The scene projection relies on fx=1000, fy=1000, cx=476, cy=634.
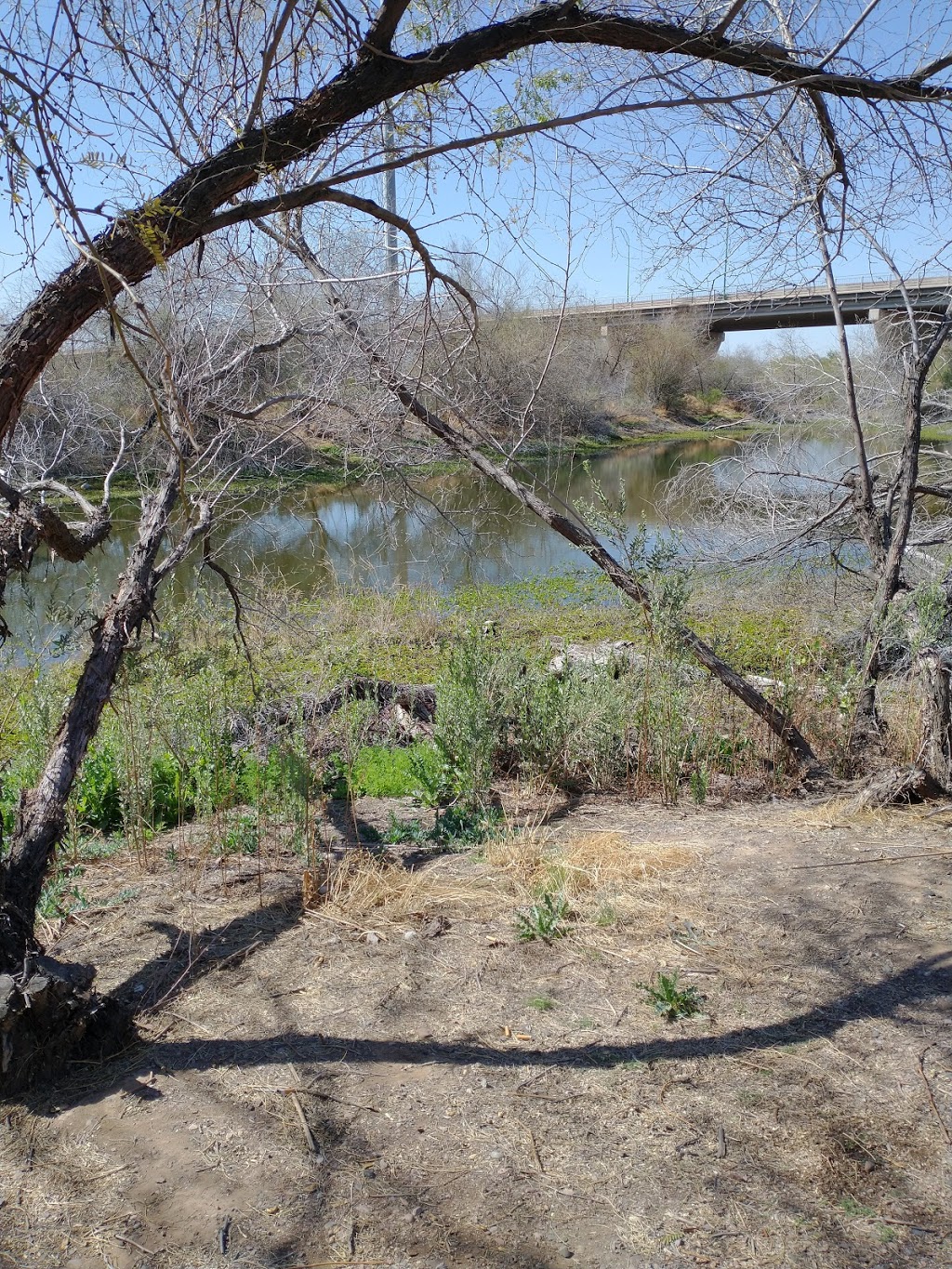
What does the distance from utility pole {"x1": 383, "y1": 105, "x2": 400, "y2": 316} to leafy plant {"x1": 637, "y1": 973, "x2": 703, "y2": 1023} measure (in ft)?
9.58

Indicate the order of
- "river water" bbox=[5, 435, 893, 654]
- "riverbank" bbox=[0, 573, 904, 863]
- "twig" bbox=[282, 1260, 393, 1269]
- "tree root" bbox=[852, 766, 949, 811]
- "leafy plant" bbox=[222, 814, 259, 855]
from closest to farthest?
"twig" bbox=[282, 1260, 393, 1269] → "leafy plant" bbox=[222, 814, 259, 855] → "riverbank" bbox=[0, 573, 904, 863] → "tree root" bbox=[852, 766, 949, 811] → "river water" bbox=[5, 435, 893, 654]

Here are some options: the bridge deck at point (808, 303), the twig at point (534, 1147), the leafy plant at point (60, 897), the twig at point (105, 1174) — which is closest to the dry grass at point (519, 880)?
the leafy plant at point (60, 897)

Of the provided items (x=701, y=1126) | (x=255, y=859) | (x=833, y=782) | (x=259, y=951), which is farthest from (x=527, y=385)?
(x=701, y=1126)

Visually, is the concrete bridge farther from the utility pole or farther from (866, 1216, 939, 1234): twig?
(866, 1216, 939, 1234): twig

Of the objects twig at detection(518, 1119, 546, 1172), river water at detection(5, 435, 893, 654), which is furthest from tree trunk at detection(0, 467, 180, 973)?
river water at detection(5, 435, 893, 654)

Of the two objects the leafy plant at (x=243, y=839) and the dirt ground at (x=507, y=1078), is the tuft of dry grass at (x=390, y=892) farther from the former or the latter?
the leafy plant at (x=243, y=839)

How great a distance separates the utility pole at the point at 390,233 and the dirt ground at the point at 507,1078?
2759 mm

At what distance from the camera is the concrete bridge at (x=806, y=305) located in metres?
6.32

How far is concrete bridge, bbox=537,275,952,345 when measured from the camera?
6324 mm

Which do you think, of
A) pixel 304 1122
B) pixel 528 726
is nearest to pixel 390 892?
pixel 304 1122

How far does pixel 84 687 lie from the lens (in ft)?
12.1

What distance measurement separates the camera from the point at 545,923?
355cm

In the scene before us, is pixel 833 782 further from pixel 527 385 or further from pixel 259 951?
pixel 527 385

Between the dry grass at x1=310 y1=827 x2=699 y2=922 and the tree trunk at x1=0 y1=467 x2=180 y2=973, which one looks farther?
the dry grass at x1=310 y1=827 x2=699 y2=922
